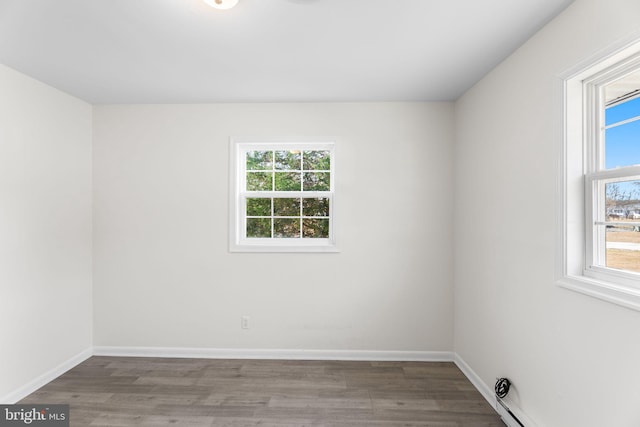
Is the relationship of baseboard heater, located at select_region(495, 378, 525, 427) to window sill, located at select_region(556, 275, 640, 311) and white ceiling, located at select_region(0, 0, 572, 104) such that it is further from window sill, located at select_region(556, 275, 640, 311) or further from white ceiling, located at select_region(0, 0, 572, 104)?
white ceiling, located at select_region(0, 0, 572, 104)

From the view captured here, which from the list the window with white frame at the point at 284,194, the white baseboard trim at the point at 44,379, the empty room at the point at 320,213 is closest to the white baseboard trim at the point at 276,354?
the empty room at the point at 320,213

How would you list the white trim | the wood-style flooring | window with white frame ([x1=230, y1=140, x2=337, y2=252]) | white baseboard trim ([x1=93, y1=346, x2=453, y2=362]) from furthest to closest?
window with white frame ([x1=230, y1=140, x2=337, y2=252]), white baseboard trim ([x1=93, y1=346, x2=453, y2=362]), the wood-style flooring, the white trim

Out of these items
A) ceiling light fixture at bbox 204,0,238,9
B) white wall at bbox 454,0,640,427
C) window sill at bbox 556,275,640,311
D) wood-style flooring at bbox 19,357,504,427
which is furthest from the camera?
wood-style flooring at bbox 19,357,504,427

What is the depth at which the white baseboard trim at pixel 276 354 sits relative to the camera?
3188 millimetres

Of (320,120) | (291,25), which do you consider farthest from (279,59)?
(320,120)

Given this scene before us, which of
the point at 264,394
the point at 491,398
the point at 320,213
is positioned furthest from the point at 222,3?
the point at 491,398

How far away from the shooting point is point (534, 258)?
80.0 inches

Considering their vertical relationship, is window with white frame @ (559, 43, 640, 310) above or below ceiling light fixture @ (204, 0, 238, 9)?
below

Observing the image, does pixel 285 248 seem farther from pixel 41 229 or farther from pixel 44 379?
pixel 44 379

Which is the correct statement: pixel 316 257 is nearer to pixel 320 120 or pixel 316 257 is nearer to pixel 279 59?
pixel 320 120

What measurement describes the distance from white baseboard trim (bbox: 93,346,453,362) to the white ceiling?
2421 millimetres

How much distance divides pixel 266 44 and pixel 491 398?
2951 millimetres

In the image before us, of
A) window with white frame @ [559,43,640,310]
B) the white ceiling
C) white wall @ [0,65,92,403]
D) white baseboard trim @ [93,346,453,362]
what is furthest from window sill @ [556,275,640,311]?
white wall @ [0,65,92,403]

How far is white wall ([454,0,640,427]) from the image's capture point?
1504 mm
